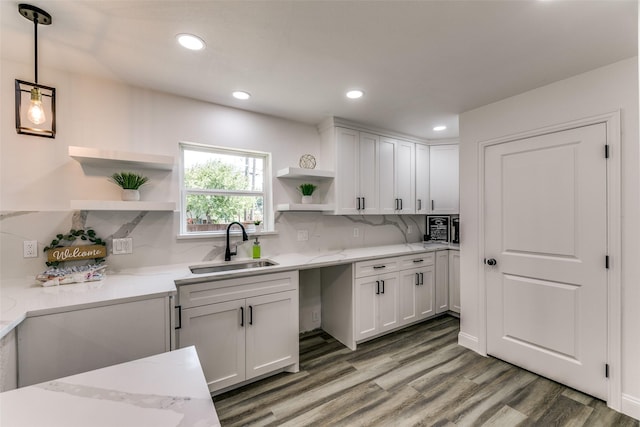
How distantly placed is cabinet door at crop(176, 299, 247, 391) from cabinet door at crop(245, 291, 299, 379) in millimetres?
65

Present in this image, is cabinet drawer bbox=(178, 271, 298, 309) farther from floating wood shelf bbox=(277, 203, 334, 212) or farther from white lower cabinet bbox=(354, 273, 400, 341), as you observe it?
white lower cabinet bbox=(354, 273, 400, 341)

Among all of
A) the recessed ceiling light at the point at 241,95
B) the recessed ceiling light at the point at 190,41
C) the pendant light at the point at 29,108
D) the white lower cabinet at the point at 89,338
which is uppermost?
the recessed ceiling light at the point at 190,41

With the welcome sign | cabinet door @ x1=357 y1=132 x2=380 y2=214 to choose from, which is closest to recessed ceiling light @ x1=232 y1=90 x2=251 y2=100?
cabinet door @ x1=357 y1=132 x2=380 y2=214

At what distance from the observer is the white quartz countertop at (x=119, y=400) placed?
26.7 inches

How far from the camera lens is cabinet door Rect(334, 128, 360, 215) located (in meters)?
3.05

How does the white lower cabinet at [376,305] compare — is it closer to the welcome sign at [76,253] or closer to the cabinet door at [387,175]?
the cabinet door at [387,175]

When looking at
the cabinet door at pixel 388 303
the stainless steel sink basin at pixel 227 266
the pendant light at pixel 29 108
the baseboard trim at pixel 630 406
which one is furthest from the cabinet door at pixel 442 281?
the pendant light at pixel 29 108

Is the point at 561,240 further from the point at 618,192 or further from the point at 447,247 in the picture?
the point at 447,247

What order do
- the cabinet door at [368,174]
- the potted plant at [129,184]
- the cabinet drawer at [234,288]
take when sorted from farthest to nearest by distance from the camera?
the cabinet door at [368,174], the potted plant at [129,184], the cabinet drawer at [234,288]

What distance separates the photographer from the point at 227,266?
8.45ft

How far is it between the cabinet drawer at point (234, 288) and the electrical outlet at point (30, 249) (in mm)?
1061

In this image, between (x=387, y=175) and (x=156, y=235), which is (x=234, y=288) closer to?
(x=156, y=235)

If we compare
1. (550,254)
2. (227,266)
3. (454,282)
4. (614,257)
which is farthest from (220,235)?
(614,257)

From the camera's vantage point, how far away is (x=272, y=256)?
9.50ft
